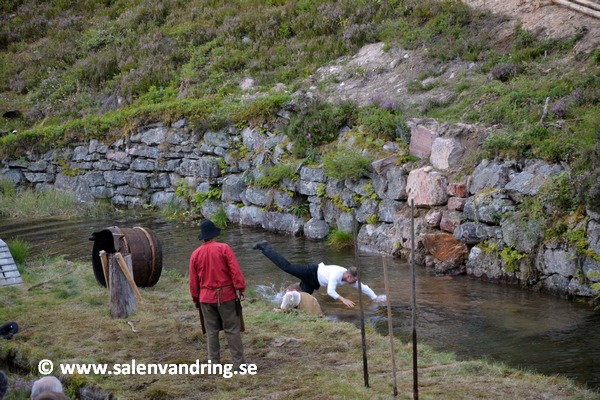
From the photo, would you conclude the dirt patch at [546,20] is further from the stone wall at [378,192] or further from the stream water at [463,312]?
the stream water at [463,312]

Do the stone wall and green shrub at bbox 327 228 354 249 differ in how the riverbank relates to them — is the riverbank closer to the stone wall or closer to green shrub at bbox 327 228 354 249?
the stone wall

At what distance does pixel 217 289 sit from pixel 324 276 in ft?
12.5

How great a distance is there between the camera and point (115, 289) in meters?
10.8

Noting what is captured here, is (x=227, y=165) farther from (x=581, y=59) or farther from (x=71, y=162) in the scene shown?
(x=581, y=59)

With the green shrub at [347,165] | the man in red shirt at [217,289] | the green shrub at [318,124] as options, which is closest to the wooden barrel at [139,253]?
the man in red shirt at [217,289]

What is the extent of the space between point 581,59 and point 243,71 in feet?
38.8

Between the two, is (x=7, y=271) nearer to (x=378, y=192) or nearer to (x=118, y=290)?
(x=118, y=290)

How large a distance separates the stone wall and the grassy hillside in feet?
2.07

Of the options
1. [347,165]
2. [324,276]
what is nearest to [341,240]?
[347,165]

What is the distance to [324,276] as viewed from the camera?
11914 mm

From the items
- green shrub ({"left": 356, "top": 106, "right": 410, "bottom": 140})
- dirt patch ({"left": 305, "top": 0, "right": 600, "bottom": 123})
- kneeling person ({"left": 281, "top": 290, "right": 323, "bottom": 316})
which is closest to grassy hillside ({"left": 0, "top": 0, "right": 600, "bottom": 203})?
green shrub ({"left": 356, "top": 106, "right": 410, "bottom": 140})

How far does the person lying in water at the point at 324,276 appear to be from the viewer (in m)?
11.4

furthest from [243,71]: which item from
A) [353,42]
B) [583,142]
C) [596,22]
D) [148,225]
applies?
[583,142]

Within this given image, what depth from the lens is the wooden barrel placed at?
12367 millimetres
